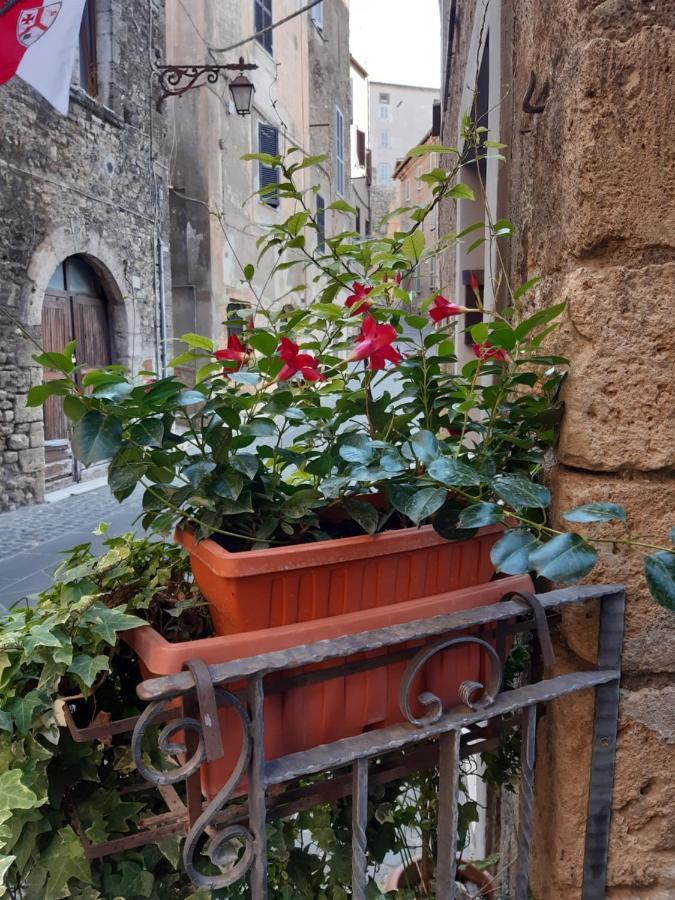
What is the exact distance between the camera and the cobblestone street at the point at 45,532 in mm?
4383

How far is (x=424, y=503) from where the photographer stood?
95 cm

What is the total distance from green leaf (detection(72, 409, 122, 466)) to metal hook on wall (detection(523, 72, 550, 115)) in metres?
0.86

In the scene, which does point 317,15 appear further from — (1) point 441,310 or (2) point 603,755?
(2) point 603,755

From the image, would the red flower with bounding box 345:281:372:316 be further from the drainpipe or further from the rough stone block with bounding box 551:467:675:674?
the drainpipe

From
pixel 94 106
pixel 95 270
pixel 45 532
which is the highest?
pixel 94 106

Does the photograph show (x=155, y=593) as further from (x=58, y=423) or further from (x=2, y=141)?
(x=58, y=423)

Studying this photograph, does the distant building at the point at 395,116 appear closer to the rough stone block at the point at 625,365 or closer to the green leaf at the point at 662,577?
the rough stone block at the point at 625,365

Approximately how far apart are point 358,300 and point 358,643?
55cm

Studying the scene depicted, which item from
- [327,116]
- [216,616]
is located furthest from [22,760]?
[327,116]

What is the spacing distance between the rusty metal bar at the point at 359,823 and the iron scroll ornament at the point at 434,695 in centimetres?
9

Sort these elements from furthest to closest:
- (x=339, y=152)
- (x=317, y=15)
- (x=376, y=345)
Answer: (x=339, y=152)
(x=317, y=15)
(x=376, y=345)

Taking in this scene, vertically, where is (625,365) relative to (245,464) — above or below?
above

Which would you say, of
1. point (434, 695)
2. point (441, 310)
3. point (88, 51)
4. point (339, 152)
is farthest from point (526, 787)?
point (339, 152)

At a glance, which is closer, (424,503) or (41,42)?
(424,503)
